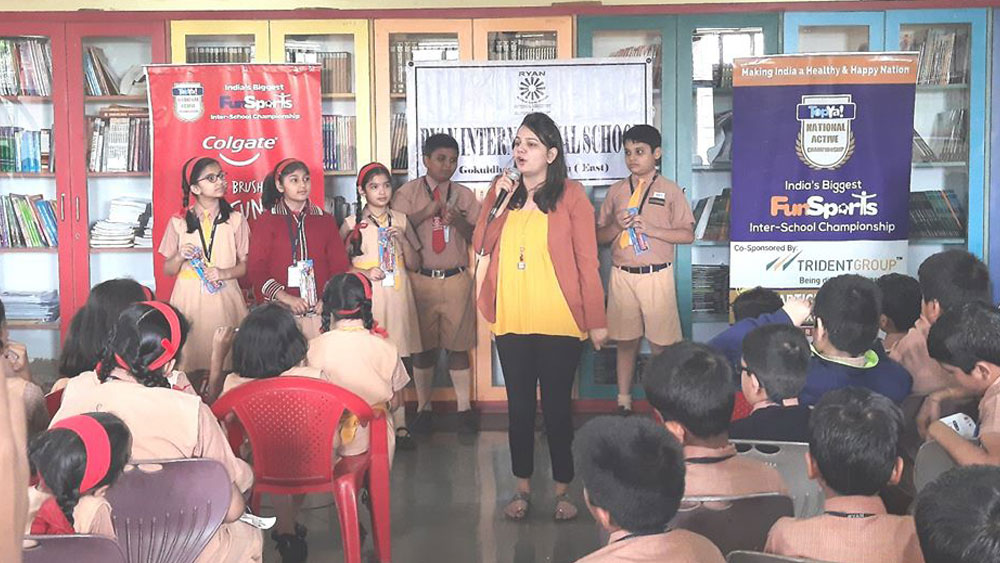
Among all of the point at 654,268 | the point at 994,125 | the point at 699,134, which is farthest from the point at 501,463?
the point at 994,125

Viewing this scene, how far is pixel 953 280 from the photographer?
3.40 meters

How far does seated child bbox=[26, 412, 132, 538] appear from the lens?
1.85 meters

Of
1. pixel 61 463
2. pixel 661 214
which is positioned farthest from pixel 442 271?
pixel 61 463

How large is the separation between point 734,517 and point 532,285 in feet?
5.73

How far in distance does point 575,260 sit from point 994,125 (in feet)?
9.82

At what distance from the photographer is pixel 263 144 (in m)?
5.46

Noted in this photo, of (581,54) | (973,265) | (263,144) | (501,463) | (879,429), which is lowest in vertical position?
(501,463)

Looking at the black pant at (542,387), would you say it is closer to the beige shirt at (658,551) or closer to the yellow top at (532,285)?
the yellow top at (532,285)

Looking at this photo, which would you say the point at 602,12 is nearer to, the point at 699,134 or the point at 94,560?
the point at 699,134

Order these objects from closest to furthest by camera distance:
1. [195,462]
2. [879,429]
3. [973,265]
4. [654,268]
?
1. [879,429]
2. [195,462]
3. [973,265]
4. [654,268]

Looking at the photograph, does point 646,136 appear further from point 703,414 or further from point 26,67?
point 26,67

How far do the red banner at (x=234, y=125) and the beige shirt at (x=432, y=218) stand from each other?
1.64ft

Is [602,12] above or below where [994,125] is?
above

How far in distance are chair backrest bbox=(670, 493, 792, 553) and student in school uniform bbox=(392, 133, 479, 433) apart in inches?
131
